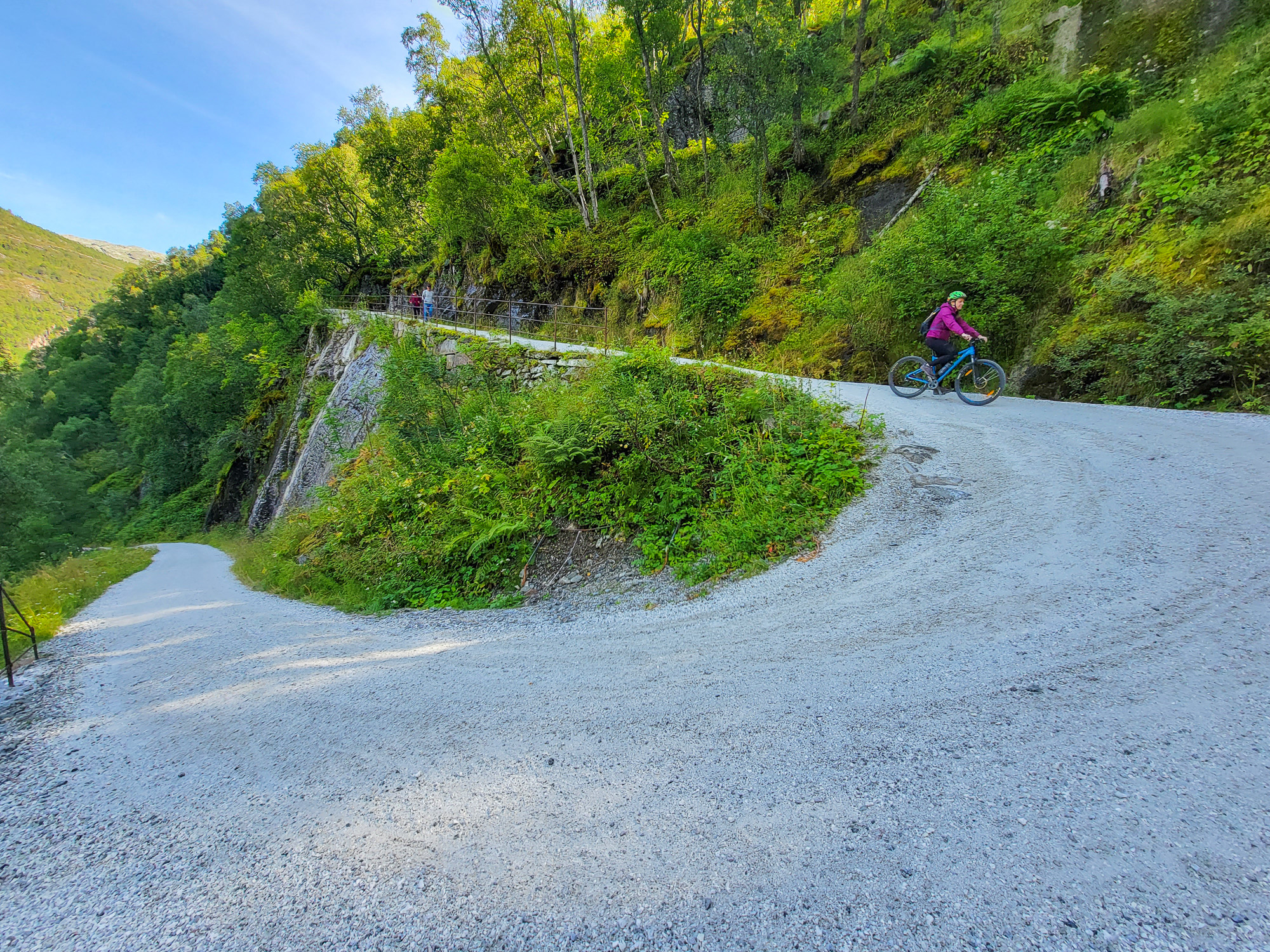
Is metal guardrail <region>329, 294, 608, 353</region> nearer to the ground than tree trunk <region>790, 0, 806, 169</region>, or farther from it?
nearer to the ground

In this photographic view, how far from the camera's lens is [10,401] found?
112 ft

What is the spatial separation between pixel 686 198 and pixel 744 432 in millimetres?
17392

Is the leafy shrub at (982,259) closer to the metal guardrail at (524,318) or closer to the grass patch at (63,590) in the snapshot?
the metal guardrail at (524,318)

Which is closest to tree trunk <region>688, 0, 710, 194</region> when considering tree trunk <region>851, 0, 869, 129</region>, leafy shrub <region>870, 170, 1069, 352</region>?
tree trunk <region>851, 0, 869, 129</region>

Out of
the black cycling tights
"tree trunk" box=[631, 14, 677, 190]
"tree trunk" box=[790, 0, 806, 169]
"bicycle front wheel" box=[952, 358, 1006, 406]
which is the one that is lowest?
"bicycle front wheel" box=[952, 358, 1006, 406]

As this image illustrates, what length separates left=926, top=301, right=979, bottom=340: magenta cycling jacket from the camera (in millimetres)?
7313

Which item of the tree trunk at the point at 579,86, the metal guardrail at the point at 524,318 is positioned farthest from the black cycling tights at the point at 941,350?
the tree trunk at the point at 579,86

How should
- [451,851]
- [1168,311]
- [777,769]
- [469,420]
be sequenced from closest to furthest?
[451,851], [777,769], [1168,311], [469,420]

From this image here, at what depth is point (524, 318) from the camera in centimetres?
1728

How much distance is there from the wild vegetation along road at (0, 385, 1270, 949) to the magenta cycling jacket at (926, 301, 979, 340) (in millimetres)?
3937

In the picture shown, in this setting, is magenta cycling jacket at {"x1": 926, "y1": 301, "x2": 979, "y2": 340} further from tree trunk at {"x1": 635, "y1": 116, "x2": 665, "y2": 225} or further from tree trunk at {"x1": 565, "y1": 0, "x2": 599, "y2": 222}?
tree trunk at {"x1": 565, "y1": 0, "x2": 599, "y2": 222}

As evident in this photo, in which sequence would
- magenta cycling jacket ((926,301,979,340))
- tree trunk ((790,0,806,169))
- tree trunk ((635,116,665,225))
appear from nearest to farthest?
magenta cycling jacket ((926,301,979,340)), tree trunk ((790,0,806,169)), tree trunk ((635,116,665,225))

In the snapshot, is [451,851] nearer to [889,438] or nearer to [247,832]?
[247,832]

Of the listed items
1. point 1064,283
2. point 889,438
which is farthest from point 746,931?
point 1064,283
